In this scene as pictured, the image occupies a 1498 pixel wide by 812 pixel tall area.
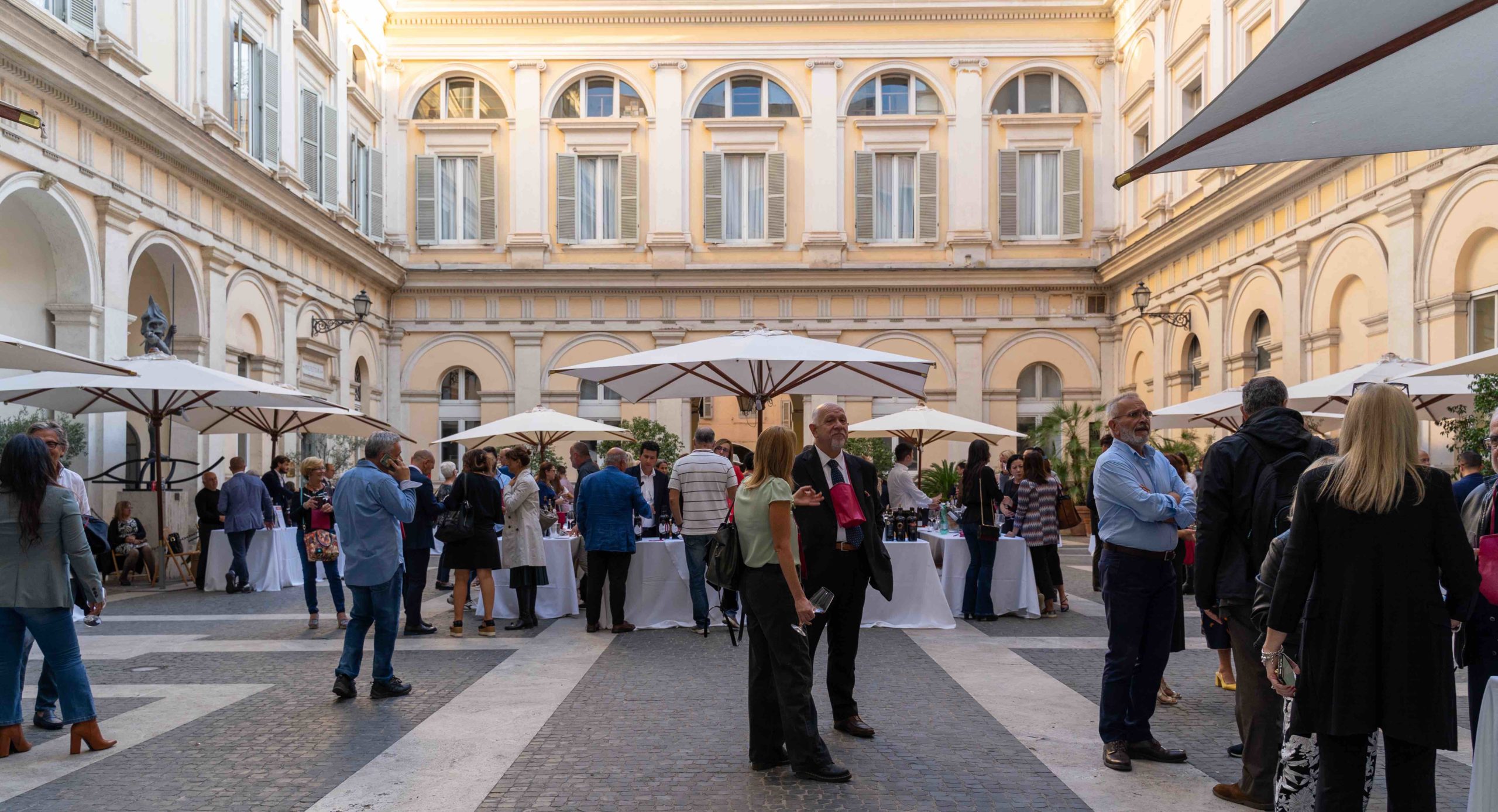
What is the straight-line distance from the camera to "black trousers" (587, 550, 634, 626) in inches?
403

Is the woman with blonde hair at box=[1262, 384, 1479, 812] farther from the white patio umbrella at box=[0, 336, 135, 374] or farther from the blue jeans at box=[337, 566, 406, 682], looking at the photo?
the white patio umbrella at box=[0, 336, 135, 374]

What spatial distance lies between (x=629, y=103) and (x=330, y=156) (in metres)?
7.74

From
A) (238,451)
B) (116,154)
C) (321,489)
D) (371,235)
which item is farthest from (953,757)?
(371,235)

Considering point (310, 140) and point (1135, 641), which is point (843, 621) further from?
point (310, 140)

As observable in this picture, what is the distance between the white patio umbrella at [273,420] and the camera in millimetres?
15484

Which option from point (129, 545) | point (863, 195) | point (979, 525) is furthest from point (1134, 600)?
point (863, 195)

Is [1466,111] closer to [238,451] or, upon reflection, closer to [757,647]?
[757,647]

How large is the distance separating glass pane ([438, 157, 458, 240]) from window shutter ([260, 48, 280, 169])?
7527mm

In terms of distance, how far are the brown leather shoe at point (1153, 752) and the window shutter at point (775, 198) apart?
2291cm

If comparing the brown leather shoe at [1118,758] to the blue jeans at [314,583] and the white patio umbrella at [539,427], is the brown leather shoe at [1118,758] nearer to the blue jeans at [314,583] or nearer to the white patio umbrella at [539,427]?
the blue jeans at [314,583]

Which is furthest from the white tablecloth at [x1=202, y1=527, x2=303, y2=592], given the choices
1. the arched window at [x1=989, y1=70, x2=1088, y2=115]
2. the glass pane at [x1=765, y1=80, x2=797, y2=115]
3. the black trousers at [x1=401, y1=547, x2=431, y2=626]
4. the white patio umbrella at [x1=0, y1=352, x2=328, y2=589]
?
the arched window at [x1=989, y1=70, x2=1088, y2=115]

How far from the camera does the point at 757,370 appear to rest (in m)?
10.9

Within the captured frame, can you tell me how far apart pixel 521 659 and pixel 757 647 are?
377 cm

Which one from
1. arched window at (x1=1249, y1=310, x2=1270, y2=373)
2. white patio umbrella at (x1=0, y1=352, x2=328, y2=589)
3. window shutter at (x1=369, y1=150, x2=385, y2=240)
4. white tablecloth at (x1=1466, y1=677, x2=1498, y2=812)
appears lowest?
white tablecloth at (x1=1466, y1=677, x2=1498, y2=812)
